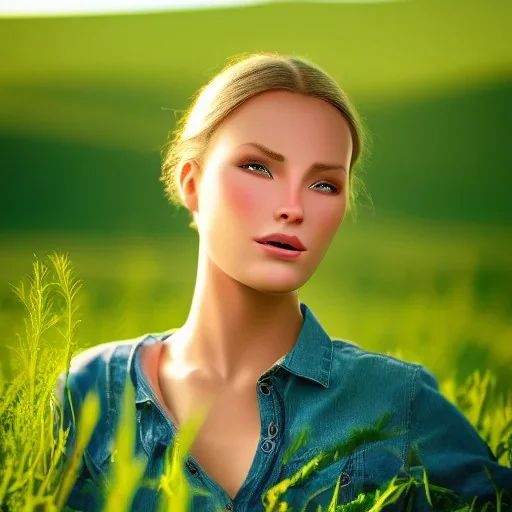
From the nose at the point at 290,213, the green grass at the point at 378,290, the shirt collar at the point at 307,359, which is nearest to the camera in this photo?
the nose at the point at 290,213

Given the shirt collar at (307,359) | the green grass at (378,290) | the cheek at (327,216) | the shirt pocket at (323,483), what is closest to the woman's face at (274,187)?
the cheek at (327,216)

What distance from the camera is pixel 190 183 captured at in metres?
1.21

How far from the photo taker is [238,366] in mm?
1179

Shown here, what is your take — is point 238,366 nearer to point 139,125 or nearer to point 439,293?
point 439,293

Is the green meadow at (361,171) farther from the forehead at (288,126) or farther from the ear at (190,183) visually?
the forehead at (288,126)

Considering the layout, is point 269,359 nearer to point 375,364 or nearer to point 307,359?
point 307,359

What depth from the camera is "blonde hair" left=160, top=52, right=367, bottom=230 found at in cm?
112

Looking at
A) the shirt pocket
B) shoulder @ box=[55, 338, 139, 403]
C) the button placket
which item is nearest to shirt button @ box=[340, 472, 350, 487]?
the shirt pocket

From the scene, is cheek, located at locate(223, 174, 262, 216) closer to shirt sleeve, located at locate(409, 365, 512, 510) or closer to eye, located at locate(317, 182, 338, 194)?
eye, located at locate(317, 182, 338, 194)

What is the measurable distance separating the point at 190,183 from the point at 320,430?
38cm

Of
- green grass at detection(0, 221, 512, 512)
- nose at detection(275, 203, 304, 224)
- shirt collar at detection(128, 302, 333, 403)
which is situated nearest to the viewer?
nose at detection(275, 203, 304, 224)

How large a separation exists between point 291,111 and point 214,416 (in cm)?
40

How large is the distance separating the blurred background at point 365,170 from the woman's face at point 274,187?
2.61 ft

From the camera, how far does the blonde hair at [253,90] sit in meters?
1.12
